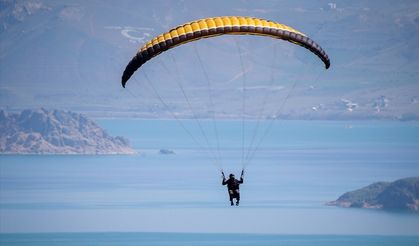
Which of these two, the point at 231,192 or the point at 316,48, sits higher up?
the point at 316,48

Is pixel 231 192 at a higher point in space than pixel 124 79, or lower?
lower

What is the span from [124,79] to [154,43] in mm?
2476

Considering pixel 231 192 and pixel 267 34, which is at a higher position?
pixel 267 34

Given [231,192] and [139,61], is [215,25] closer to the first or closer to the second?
[139,61]

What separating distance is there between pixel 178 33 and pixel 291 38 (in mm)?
4877

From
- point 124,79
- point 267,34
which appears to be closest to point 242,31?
point 267,34

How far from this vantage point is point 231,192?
2282 inches

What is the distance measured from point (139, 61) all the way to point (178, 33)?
2061 mm

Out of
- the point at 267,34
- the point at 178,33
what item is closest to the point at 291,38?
the point at 267,34

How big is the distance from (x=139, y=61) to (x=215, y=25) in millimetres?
3521

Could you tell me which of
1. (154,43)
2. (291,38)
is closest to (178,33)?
(154,43)

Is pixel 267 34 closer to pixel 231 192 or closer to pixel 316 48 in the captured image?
pixel 316 48

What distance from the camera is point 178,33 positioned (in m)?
56.2

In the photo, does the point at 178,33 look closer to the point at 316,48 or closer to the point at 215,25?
the point at 215,25
